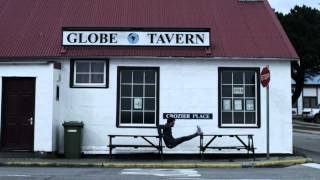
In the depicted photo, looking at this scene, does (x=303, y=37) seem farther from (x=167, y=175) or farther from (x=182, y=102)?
(x=167, y=175)

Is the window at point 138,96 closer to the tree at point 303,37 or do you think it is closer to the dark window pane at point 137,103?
the dark window pane at point 137,103

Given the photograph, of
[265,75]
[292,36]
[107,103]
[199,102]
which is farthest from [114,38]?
[292,36]

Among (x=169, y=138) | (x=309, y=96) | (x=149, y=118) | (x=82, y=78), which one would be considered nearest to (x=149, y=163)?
(x=169, y=138)

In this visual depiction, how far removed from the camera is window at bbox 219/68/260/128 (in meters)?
19.6

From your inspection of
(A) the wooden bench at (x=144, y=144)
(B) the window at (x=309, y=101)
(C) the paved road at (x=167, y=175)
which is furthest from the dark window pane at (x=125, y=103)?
(B) the window at (x=309, y=101)

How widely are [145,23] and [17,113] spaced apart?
5381mm

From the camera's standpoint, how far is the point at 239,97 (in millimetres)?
19844

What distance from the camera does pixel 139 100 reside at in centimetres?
1973

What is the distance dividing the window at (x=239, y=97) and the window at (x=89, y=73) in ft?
12.7

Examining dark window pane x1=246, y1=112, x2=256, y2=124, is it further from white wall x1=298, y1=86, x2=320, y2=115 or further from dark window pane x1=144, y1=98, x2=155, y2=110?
white wall x1=298, y1=86, x2=320, y2=115

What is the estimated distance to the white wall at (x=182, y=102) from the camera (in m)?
19.4

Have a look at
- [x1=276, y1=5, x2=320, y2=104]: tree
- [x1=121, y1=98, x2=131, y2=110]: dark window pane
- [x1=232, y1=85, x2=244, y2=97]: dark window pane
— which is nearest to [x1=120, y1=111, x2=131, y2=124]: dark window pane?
[x1=121, y1=98, x2=131, y2=110]: dark window pane

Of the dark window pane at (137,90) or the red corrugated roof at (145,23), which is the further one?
the dark window pane at (137,90)

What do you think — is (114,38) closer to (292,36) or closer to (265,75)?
(265,75)
